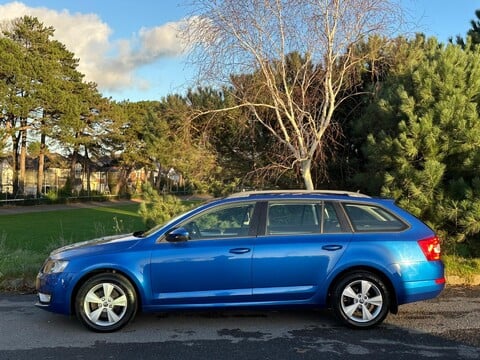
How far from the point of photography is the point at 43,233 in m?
23.2

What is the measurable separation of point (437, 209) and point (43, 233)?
19136mm

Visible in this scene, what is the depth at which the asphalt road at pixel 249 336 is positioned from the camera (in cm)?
500

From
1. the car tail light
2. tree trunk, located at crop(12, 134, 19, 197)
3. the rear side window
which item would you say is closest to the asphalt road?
the car tail light

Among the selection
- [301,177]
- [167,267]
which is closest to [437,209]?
[301,177]

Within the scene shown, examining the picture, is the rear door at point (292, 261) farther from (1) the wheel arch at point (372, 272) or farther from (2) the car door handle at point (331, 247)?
(1) the wheel arch at point (372, 272)

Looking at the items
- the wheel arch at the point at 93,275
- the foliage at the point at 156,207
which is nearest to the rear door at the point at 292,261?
the wheel arch at the point at 93,275

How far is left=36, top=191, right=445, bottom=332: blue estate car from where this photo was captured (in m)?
5.70

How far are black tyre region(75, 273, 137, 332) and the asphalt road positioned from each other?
0.13 meters

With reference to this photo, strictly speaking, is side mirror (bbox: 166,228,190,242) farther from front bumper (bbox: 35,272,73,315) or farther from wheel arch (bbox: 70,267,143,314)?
front bumper (bbox: 35,272,73,315)

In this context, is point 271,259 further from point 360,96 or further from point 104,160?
point 104,160

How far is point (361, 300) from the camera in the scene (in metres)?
5.84

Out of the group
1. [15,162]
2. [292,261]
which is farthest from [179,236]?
[15,162]

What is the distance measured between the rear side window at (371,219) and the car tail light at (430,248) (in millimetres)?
277

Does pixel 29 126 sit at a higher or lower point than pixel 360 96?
higher
